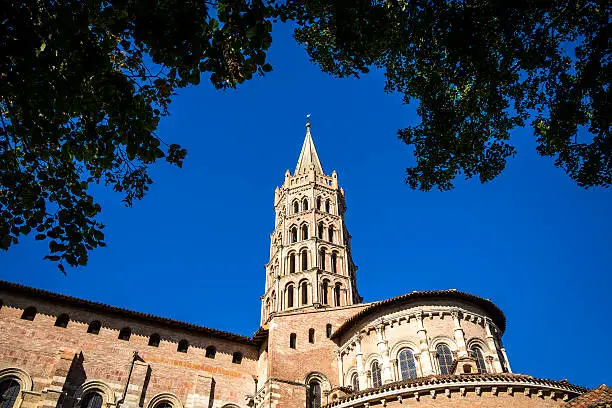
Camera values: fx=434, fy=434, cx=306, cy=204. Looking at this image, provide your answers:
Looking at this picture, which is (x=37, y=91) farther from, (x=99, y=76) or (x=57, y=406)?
(x=57, y=406)

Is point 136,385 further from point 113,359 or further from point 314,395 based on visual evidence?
point 314,395

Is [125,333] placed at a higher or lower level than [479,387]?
higher

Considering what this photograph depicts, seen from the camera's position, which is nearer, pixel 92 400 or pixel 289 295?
pixel 92 400

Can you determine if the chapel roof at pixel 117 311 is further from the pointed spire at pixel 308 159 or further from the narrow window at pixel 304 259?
the pointed spire at pixel 308 159

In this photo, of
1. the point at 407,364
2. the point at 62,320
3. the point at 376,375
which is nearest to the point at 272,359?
the point at 376,375

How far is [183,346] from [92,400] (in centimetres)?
521

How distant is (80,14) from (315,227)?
3416 cm

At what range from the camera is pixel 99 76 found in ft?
23.8

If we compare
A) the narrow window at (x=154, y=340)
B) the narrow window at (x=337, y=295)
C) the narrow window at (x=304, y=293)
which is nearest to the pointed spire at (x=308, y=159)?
the narrow window at (x=304, y=293)

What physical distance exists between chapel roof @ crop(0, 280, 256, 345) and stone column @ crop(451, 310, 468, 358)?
1182 centimetres

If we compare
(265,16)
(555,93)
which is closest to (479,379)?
(555,93)

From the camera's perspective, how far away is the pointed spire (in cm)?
4834

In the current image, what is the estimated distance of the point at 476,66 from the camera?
393 inches

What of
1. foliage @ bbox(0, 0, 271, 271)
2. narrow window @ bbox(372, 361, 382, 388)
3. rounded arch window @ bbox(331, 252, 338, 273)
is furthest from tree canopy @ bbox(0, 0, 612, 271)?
rounded arch window @ bbox(331, 252, 338, 273)
